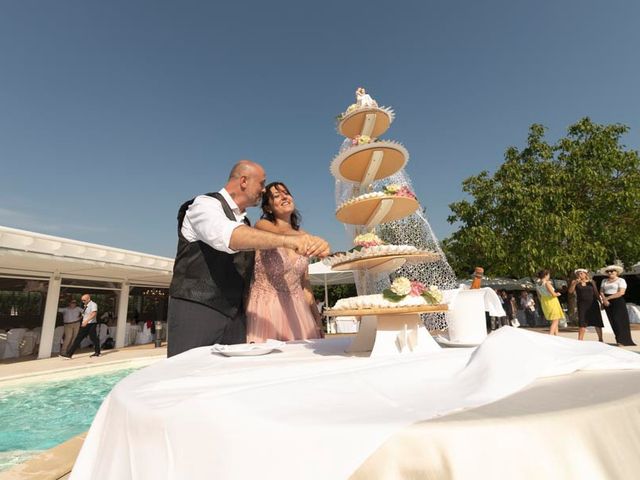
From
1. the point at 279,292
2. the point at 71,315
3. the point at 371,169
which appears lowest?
the point at 279,292

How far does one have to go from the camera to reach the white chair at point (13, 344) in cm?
1013

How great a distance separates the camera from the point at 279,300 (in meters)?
2.56

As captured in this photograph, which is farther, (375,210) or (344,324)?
(344,324)

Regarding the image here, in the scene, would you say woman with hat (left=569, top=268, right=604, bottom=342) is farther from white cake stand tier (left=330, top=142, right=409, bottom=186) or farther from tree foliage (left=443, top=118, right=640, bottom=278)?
white cake stand tier (left=330, top=142, right=409, bottom=186)

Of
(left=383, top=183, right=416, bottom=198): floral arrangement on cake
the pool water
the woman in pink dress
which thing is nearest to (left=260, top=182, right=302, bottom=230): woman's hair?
the woman in pink dress

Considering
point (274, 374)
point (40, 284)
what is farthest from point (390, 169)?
point (40, 284)

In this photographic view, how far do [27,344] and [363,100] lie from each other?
13593 mm

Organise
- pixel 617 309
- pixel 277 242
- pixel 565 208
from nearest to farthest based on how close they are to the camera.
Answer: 1. pixel 277 242
2. pixel 617 309
3. pixel 565 208

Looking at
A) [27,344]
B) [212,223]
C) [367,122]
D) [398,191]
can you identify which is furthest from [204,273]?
[27,344]

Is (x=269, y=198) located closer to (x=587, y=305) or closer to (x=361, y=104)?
(x=361, y=104)

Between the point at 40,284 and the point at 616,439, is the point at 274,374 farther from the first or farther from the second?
the point at 40,284

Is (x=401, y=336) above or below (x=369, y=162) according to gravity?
below

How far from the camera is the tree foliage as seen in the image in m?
11.6

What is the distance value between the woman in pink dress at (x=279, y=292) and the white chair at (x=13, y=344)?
1203 centimetres
